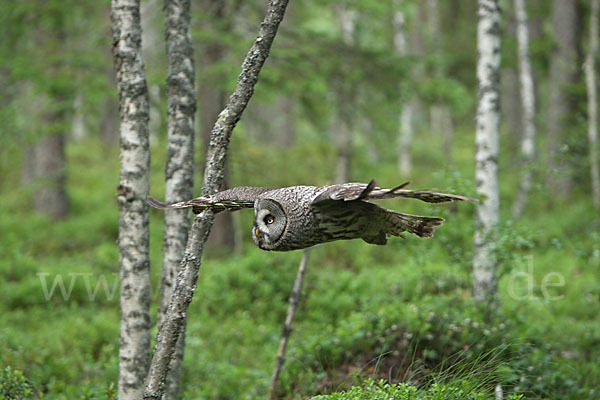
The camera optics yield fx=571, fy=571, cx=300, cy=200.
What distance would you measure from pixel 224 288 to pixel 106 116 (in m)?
13.1

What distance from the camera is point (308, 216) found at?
2975mm

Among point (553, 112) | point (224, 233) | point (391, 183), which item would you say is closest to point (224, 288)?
point (224, 233)

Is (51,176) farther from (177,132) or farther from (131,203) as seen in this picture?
(131,203)

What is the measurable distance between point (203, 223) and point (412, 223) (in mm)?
1180

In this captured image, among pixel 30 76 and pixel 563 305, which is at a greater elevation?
pixel 30 76

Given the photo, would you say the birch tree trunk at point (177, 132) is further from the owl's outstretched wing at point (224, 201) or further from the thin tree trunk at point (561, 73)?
the thin tree trunk at point (561, 73)

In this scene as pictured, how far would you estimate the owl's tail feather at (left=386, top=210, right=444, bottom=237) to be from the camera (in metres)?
3.09

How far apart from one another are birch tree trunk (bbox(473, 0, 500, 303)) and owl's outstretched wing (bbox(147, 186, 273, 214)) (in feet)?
12.7

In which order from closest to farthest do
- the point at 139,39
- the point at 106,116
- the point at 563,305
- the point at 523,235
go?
1. the point at 139,39
2. the point at 523,235
3. the point at 563,305
4. the point at 106,116

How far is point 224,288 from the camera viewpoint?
29.5 feet

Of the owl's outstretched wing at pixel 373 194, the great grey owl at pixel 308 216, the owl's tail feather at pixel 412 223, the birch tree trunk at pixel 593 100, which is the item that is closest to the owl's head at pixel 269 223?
the great grey owl at pixel 308 216

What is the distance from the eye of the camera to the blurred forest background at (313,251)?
5559 mm

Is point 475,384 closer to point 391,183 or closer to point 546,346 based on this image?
point 546,346

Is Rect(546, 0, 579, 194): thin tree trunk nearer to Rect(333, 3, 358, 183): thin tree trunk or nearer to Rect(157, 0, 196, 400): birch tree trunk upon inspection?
Rect(333, 3, 358, 183): thin tree trunk
